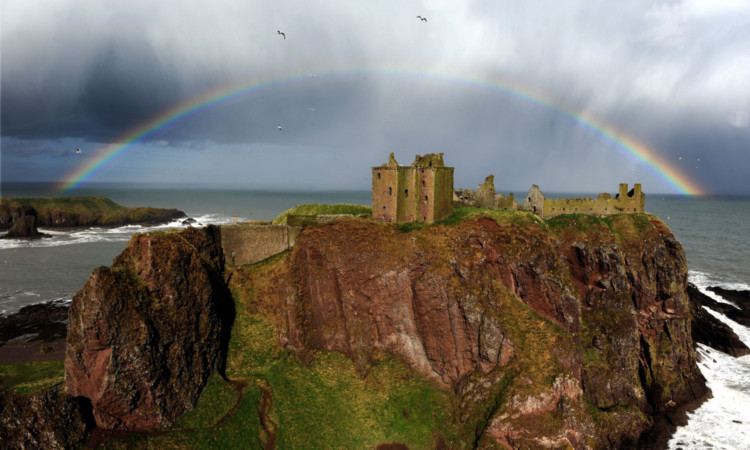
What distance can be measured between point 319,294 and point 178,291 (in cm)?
1168

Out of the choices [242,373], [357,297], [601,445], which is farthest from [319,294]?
[601,445]

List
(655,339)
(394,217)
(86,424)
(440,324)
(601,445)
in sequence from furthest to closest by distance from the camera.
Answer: (655,339), (394,217), (440,324), (601,445), (86,424)

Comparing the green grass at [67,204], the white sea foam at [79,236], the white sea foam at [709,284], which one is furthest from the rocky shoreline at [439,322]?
the green grass at [67,204]

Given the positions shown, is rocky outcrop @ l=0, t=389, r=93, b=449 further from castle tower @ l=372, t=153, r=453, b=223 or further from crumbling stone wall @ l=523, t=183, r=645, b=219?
crumbling stone wall @ l=523, t=183, r=645, b=219

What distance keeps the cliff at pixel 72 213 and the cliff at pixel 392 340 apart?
12185 centimetres

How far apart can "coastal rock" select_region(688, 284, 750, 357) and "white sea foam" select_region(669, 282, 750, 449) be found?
114 cm

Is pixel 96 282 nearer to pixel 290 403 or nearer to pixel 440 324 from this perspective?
pixel 290 403

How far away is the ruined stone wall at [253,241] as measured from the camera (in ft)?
124

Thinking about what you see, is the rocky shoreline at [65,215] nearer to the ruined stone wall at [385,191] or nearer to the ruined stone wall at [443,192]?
the ruined stone wall at [385,191]

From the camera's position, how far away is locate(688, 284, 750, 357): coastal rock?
51625mm

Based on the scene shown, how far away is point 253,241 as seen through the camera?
38219mm

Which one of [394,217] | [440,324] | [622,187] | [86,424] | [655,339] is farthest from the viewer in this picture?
[622,187]

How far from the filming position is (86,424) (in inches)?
1010

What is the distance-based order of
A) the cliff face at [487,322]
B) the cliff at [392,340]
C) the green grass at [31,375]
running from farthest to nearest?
the green grass at [31,375] < the cliff face at [487,322] < the cliff at [392,340]
